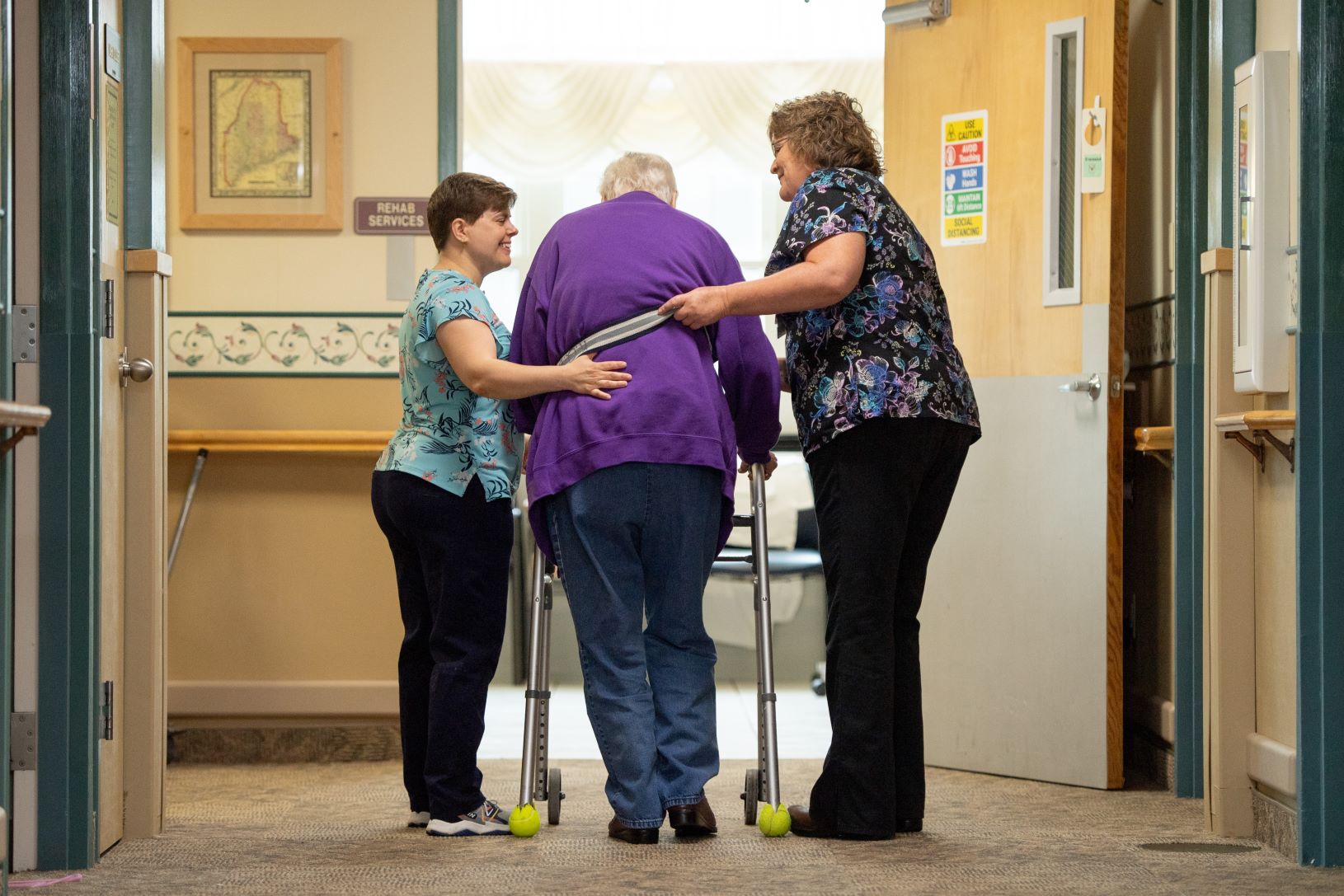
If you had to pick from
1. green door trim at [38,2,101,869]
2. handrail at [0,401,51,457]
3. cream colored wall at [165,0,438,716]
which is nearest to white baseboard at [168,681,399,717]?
cream colored wall at [165,0,438,716]

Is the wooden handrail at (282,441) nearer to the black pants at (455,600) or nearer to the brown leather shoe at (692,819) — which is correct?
the black pants at (455,600)

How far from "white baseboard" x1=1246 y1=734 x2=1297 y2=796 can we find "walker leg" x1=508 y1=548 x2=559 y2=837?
1.38 m

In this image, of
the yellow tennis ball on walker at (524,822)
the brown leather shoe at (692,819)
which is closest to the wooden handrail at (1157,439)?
the brown leather shoe at (692,819)

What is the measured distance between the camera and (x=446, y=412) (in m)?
2.79

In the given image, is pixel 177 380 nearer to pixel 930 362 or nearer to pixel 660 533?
pixel 660 533

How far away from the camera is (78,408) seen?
258 cm

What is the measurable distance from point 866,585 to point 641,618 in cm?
42

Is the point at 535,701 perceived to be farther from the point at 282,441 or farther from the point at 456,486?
the point at 282,441

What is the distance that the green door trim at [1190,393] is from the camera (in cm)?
326

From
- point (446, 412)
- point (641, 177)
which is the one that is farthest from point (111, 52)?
point (641, 177)

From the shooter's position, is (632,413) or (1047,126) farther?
(1047,126)

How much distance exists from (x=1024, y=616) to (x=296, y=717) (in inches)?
76.0

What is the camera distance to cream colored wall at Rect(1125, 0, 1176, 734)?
3.54 metres

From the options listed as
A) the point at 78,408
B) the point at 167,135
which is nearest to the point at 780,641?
the point at 167,135
